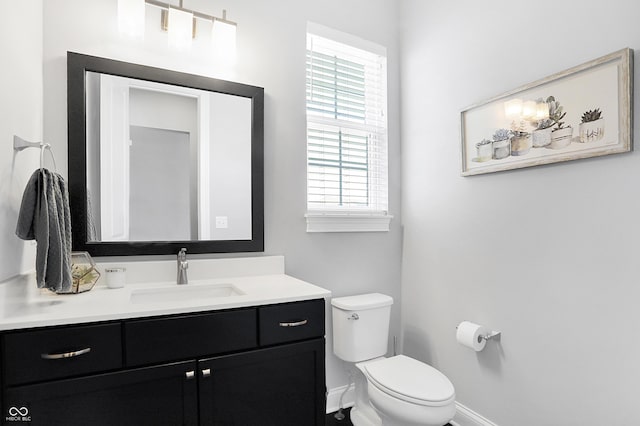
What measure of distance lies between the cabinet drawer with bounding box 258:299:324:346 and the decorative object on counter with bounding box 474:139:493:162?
1194 millimetres

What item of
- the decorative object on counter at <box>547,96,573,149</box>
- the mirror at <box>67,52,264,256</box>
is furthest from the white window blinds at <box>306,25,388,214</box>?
the decorative object on counter at <box>547,96,573,149</box>

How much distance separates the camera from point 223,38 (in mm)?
1827

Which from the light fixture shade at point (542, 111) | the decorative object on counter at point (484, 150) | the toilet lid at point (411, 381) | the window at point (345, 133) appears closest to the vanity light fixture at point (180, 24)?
the window at point (345, 133)

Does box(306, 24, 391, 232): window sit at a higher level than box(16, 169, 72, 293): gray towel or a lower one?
higher

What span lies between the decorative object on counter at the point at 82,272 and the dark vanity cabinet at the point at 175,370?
376 millimetres

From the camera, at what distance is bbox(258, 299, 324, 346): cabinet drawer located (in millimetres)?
1387

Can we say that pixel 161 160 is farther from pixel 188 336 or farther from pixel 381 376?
pixel 381 376

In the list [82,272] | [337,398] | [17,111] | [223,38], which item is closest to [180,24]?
[223,38]

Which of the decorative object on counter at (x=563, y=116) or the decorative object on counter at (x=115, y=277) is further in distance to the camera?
the decorative object on counter at (x=115, y=277)

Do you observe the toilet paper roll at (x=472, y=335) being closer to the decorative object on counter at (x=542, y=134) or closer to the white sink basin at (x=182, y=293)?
the decorative object on counter at (x=542, y=134)

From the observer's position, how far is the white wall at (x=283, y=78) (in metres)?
1.58

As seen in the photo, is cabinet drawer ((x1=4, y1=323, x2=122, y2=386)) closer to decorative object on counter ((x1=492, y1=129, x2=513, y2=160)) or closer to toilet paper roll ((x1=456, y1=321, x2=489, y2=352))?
toilet paper roll ((x1=456, y1=321, x2=489, y2=352))

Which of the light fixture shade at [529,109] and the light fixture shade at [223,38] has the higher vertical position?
the light fixture shade at [223,38]

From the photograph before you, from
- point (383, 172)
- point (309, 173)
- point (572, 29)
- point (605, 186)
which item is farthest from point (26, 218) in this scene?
point (572, 29)
